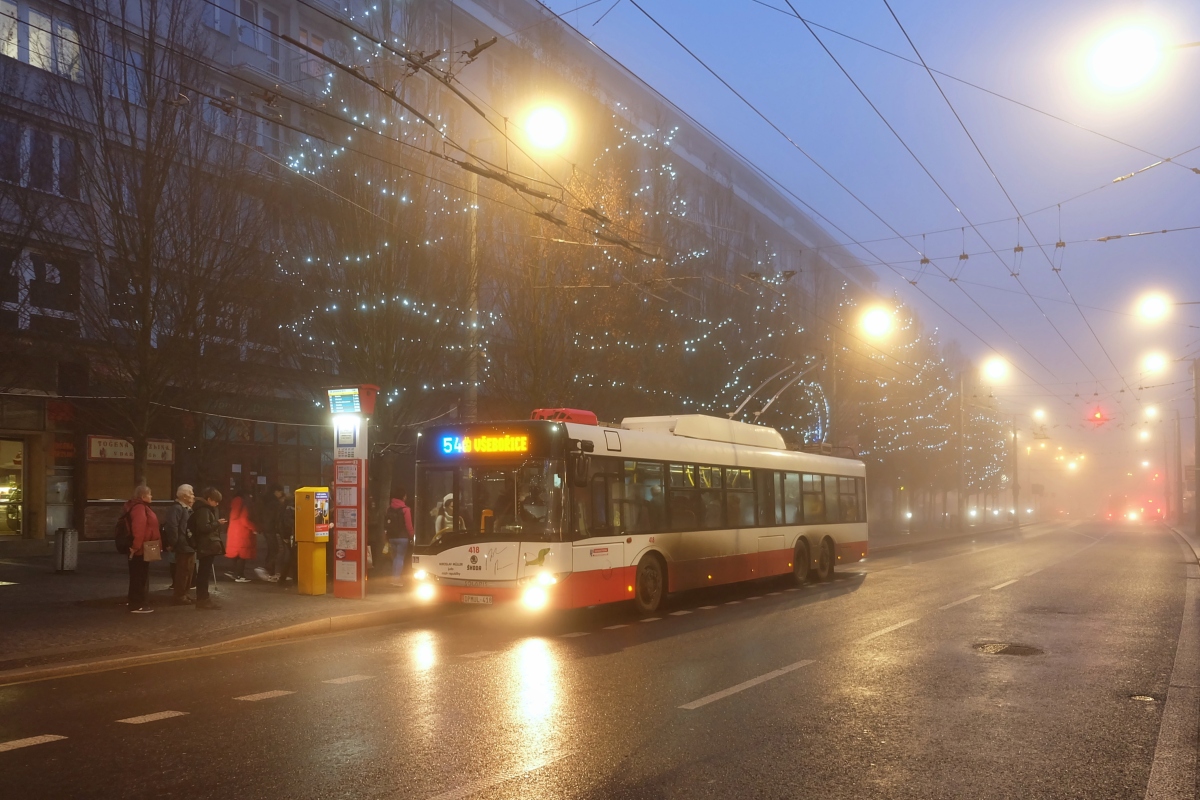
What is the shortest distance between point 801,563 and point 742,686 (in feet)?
38.9

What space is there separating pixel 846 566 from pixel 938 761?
65.9 feet

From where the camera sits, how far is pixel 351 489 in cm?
1642

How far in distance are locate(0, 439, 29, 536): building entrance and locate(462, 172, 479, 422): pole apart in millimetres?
10082

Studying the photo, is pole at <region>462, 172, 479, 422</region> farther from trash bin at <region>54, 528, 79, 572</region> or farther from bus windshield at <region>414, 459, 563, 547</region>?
trash bin at <region>54, 528, 79, 572</region>

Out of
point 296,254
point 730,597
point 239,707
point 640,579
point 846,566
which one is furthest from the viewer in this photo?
point 846,566

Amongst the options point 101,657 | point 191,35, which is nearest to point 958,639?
point 101,657

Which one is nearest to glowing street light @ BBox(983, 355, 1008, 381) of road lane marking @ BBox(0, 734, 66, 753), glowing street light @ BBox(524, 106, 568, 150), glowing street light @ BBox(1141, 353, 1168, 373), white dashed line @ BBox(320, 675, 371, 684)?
glowing street light @ BBox(1141, 353, 1168, 373)

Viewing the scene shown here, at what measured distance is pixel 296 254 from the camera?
20.4 metres

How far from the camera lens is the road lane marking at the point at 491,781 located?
5664 mm

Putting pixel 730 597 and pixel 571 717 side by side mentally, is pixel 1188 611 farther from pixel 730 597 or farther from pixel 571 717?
pixel 571 717

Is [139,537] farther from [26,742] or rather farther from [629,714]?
[629,714]

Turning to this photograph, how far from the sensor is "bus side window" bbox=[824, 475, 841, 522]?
2186 centimetres

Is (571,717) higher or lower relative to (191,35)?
lower

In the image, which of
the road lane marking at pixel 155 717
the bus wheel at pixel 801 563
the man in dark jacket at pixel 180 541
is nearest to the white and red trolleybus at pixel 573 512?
the bus wheel at pixel 801 563
